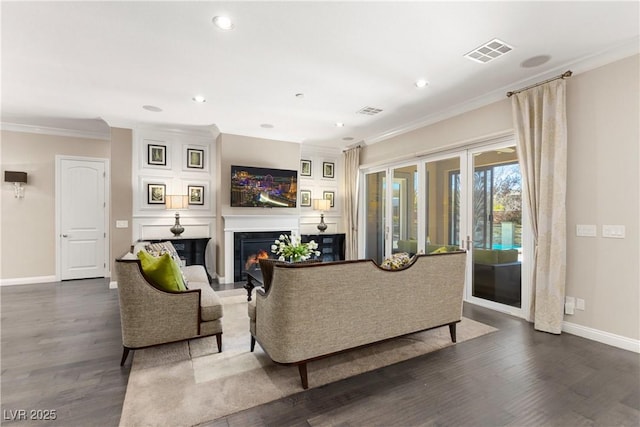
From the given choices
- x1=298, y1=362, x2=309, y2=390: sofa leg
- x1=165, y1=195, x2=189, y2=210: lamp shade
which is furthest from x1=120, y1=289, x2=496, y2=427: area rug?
x1=165, y1=195, x2=189, y2=210: lamp shade

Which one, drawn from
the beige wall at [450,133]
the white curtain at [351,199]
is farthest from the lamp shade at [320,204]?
the beige wall at [450,133]

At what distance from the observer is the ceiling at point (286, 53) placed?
2309 millimetres

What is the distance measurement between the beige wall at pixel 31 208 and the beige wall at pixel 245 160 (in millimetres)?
2970

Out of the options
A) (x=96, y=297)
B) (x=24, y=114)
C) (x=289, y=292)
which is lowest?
(x=96, y=297)

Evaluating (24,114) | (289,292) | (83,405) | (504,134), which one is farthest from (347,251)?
(24,114)

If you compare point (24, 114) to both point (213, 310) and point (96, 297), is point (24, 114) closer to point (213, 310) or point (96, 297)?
point (96, 297)

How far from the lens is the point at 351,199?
6.79m

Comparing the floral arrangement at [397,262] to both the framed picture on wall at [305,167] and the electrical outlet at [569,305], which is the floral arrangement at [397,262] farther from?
the framed picture on wall at [305,167]

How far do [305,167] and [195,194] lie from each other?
243cm

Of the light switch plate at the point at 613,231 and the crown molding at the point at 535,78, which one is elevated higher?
the crown molding at the point at 535,78

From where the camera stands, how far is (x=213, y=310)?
8.95ft

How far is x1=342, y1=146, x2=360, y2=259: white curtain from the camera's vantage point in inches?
262

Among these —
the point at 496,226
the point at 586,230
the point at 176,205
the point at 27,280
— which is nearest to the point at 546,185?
the point at 586,230

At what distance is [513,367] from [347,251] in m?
4.51
